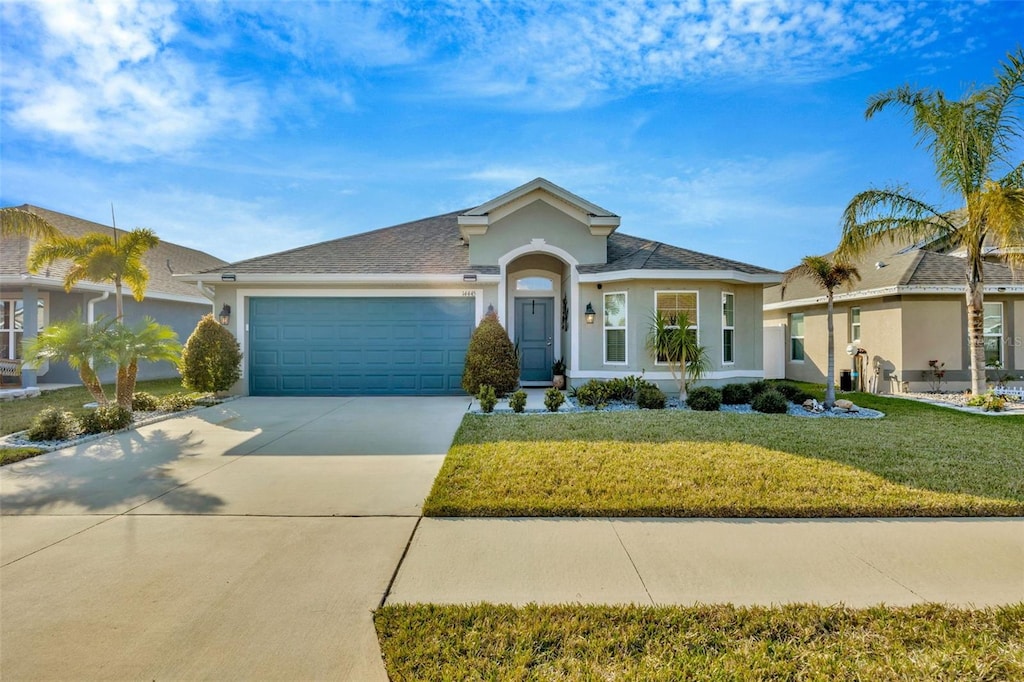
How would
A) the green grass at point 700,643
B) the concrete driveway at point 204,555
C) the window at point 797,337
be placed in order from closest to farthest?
the green grass at point 700,643 → the concrete driveway at point 204,555 → the window at point 797,337

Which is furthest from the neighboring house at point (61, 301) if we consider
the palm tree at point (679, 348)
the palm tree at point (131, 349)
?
the palm tree at point (679, 348)

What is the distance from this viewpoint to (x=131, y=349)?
8461 mm

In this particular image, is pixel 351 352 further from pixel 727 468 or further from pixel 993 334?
pixel 993 334

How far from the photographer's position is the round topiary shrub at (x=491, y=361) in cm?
1034

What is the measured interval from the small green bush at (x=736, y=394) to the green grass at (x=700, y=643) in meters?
7.43

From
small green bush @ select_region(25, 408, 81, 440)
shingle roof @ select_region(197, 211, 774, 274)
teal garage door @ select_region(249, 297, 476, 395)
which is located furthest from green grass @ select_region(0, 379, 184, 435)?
shingle roof @ select_region(197, 211, 774, 274)

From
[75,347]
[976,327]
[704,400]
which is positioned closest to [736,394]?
[704,400]

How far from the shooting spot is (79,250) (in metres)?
9.43

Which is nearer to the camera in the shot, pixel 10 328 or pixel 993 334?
pixel 993 334

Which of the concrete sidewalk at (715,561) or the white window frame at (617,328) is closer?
the concrete sidewalk at (715,561)

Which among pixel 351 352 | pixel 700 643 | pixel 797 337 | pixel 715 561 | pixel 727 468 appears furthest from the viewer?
pixel 797 337

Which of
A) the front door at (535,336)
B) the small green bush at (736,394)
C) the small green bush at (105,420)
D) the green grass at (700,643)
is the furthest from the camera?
the front door at (535,336)

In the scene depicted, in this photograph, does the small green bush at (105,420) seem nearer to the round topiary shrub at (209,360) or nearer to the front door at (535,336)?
the round topiary shrub at (209,360)

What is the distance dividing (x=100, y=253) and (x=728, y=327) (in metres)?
13.6
